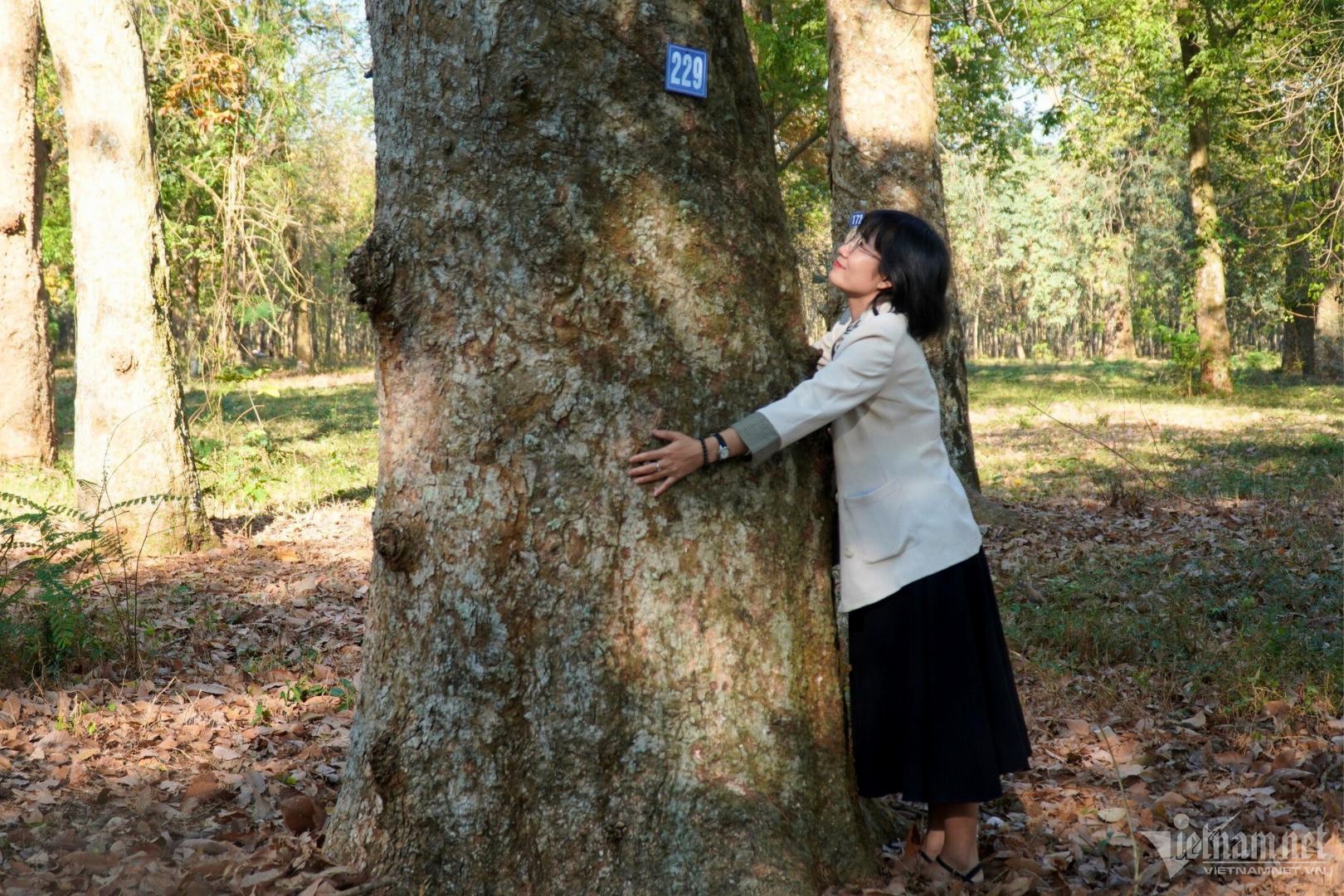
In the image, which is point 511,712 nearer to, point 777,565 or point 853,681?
point 777,565

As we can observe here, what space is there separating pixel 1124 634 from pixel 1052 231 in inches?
2144

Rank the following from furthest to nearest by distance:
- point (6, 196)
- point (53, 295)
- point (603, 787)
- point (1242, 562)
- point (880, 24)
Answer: point (53, 295)
point (6, 196)
point (880, 24)
point (1242, 562)
point (603, 787)

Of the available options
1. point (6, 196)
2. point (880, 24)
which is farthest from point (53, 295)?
point (880, 24)

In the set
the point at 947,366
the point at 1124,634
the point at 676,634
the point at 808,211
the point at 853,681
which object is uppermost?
the point at 808,211

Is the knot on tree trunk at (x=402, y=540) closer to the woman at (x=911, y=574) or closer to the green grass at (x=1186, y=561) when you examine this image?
the woman at (x=911, y=574)

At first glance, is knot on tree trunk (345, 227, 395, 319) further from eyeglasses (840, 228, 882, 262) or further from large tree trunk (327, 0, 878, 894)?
eyeglasses (840, 228, 882, 262)

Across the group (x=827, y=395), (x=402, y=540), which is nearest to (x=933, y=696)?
(x=827, y=395)

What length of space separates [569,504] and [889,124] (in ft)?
19.7

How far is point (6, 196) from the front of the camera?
38.7 ft

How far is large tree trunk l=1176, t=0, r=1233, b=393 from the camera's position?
19.6 metres

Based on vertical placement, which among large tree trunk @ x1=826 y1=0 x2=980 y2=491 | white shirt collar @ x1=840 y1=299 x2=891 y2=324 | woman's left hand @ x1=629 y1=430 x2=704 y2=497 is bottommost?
woman's left hand @ x1=629 y1=430 x2=704 y2=497

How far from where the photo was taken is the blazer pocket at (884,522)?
333 cm

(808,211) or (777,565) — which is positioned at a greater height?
(808,211)

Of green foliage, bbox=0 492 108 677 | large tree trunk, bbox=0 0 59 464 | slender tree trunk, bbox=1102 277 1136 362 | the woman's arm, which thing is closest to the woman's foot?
the woman's arm
